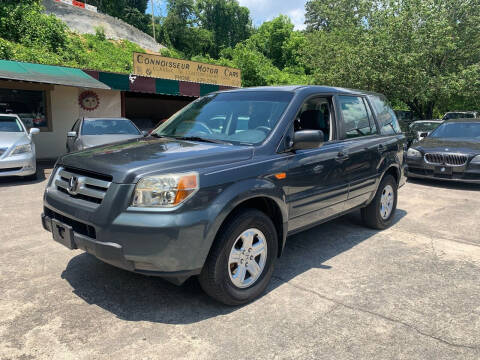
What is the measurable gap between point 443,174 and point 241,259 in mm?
6940

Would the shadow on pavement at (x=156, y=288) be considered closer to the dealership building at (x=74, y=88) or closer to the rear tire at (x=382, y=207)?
the rear tire at (x=382, y=207)

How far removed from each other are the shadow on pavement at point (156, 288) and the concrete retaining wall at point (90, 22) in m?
43.2

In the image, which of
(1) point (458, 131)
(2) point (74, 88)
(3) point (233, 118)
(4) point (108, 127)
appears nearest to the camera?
(3) point (233, 118)

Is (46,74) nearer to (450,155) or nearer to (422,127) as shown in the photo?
(450,155)

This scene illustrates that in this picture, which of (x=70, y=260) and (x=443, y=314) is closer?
(x=443, y=314)

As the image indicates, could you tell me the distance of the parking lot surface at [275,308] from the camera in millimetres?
2602

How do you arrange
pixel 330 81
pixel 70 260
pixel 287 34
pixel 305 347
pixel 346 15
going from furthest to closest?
pixel 287 34 < pixel 346 15 < pixel 330 81 < pixel 70 260 < pixel 305 347

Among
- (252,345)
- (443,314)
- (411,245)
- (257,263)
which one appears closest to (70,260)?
(257,263)

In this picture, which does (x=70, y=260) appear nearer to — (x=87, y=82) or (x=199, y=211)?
(x=199, y=211)

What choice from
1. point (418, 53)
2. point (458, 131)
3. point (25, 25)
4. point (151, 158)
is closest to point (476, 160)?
point (458, 131)

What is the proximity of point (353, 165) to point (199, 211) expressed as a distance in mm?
2285

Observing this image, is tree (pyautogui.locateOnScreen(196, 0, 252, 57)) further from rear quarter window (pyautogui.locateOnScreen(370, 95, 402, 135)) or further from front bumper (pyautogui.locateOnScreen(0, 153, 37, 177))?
rear quarter window (pyautogui.locateOnScreen(370, 95, 402, 135))

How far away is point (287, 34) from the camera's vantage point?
4753cm

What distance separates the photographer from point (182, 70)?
1666 centimetres
